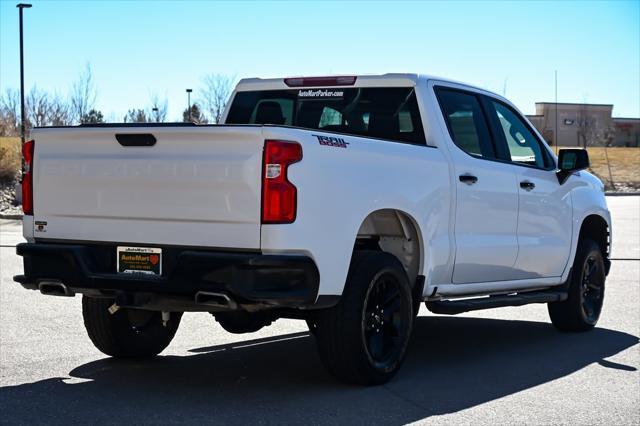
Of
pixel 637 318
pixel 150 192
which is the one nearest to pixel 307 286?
pixel 150 192

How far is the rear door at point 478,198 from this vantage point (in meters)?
7.82

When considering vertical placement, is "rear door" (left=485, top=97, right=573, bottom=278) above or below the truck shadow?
above

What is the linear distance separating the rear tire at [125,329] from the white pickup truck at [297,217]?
0.01 meters

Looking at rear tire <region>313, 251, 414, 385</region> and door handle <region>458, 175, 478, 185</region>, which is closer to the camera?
rear tire <region>313, 251, 414, 385</region>

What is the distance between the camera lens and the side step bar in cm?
752

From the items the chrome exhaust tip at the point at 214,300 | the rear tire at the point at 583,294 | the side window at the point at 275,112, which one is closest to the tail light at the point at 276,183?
the chrome exhaust tip at the point at 214,300

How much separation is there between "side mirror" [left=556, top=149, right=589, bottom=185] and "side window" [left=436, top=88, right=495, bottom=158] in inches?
44.1

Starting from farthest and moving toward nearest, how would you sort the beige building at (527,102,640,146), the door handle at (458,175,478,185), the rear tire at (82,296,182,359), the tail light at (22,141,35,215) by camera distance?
the beige building at (527,102,640,146) < the door handle at (458,175,478,185) < the rear tire at (82,296,182,359) < the tail light at (22,141,35,215)

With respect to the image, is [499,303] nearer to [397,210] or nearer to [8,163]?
[397,210]

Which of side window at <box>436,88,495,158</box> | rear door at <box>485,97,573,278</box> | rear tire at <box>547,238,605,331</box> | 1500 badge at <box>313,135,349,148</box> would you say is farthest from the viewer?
rear tire at <box>547,238,605,331</box>

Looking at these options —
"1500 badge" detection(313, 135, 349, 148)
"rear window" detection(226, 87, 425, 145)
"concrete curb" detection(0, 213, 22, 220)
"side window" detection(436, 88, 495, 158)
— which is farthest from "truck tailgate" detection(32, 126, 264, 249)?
"concrete curb" detection(0, 213, 22, 220)

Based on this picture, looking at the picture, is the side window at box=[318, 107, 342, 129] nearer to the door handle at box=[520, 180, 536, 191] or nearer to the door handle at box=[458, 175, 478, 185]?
the door handle at box=[458, 175, 478, 185]

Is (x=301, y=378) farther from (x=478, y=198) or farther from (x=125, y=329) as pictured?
(x=478, y=198)

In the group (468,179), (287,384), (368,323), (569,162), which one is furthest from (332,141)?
(569,162)
